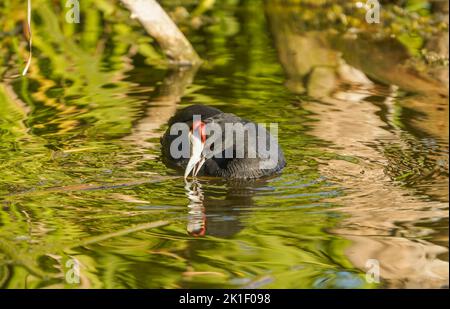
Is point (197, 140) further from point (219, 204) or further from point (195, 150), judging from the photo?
point (219, 204)

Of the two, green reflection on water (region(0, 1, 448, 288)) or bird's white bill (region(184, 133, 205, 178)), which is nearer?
green reflection on water (region(0, 1, 448, 288))

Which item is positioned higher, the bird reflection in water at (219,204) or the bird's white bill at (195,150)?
the bird's white bill at (195,150)

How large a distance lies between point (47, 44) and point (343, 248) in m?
5.62

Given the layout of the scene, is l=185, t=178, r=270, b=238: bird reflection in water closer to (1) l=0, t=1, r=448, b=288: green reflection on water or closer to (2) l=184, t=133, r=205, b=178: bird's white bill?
(1) l=0, t=1, r=448, b=288: green reflection on water

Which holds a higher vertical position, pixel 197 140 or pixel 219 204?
pixel 197 140

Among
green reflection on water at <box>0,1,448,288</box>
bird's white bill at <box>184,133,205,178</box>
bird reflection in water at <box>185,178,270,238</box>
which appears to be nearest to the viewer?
green reflection on water at <box>0,1,448,288</box>

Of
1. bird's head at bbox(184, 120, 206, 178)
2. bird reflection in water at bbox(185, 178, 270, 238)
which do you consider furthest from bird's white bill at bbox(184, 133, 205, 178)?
bird reflection in water at bbox(185, 178, 270, 238)

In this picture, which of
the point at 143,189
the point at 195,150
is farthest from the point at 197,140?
the point at 143,189

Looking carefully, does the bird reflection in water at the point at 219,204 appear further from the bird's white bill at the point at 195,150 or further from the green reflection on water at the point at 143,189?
the bird's white bill at the point at 195,150

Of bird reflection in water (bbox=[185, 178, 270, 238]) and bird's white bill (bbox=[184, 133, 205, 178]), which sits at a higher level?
bird's white bill (bbox=[184, 133, 205, 178])

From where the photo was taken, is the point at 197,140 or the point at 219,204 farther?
the point at 197,140

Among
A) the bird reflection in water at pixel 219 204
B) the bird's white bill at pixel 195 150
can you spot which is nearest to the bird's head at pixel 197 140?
the bird's white bill at pixel 195 150
